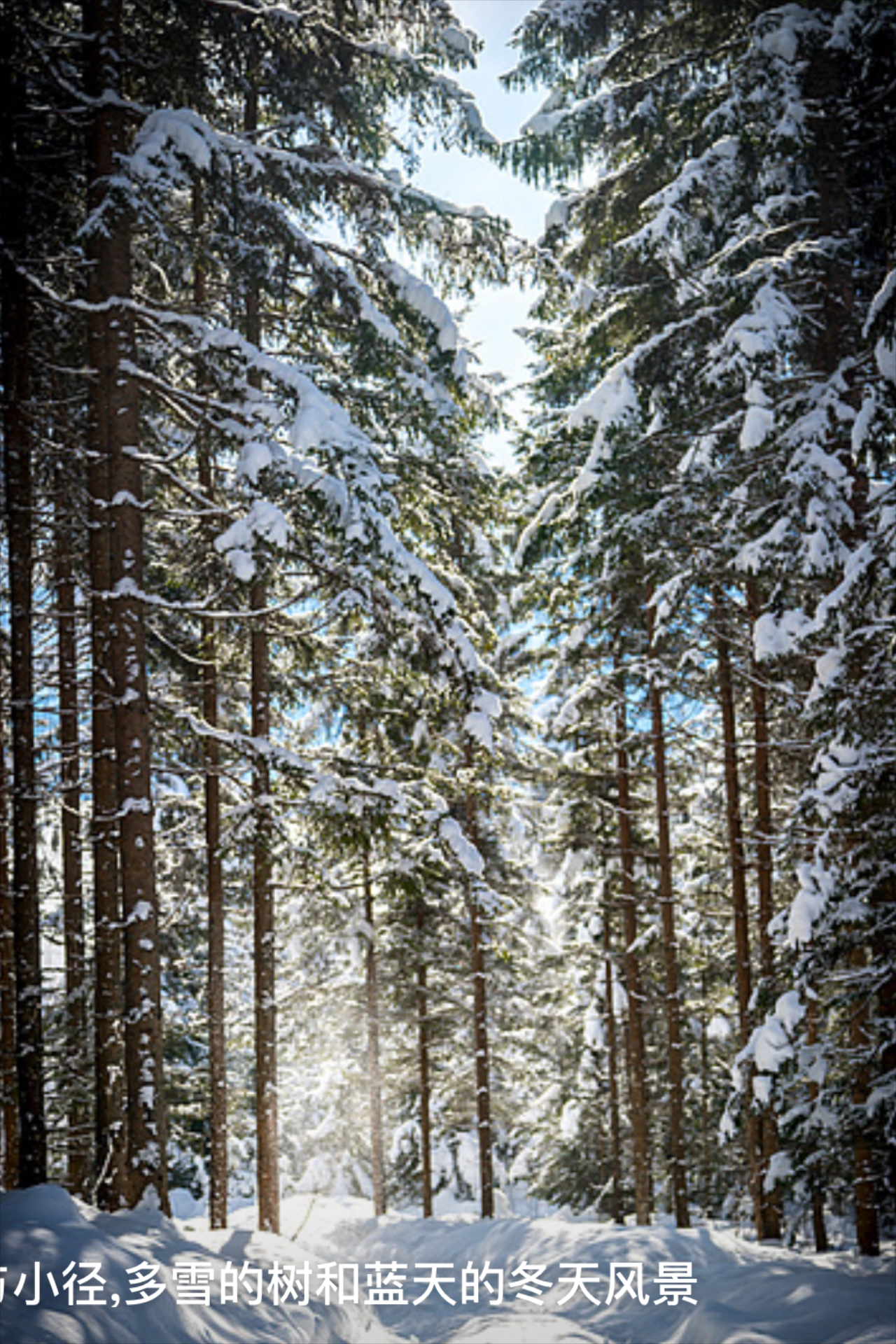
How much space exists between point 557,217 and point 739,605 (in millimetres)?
→ 5826

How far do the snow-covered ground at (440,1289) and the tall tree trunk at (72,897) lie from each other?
11.6 ft

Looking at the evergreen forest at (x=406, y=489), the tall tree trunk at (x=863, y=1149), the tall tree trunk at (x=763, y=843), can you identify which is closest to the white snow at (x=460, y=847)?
the evergreen forest at (x=406, y=489)

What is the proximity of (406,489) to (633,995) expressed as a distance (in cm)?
985

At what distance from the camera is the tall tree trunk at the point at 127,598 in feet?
25.4

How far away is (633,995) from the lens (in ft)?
50.8

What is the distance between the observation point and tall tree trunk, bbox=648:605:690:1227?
14273 millimetres

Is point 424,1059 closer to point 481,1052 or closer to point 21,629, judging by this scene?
point 481,1052

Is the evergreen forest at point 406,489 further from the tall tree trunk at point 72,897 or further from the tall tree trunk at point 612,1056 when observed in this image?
the tall tree trunk at point 612,1056

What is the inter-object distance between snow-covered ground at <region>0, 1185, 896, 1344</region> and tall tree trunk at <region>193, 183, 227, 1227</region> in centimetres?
203

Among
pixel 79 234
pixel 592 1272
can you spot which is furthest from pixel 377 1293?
pixel 79 234

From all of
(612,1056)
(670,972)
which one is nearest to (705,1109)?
(612,1056)

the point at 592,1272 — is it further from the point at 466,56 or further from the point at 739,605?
the point at 466,56

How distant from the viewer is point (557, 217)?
11.9m

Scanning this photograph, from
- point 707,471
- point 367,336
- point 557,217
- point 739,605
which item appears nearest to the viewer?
point 367,336
